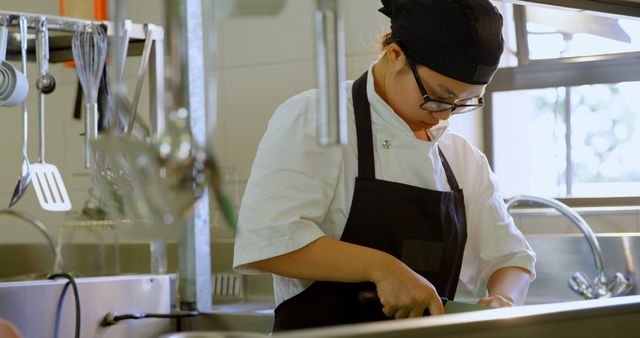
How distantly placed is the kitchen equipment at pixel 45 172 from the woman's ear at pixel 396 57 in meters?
0.69

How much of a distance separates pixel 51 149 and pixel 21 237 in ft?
1.26

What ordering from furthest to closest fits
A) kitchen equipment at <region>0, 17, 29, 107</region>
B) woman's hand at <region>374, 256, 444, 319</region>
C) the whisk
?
kitchen equipment at <region>0, 17, 29, 107</region> < the whisk < woman's hand at <region>374, 256, 444, 319</region>

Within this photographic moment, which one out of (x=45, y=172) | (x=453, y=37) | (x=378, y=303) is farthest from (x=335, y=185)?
(x=45, y=172)

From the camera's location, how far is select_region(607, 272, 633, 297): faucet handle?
7.82ft

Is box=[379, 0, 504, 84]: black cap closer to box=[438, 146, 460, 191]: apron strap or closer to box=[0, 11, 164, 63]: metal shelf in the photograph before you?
box=[438, 146, 460, 191]: apron strap

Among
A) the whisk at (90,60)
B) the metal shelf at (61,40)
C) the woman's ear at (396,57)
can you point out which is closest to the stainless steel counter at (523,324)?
the woman's ear at (396,57)

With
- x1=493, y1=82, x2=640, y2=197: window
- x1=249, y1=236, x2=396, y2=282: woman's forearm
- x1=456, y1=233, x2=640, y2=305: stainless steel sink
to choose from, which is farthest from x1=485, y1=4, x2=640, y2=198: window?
x1=249, y1=236, x2=396, y2=282: woman's forearm

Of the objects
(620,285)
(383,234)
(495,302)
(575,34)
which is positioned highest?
(575,34)

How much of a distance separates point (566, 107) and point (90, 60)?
1.71 metres

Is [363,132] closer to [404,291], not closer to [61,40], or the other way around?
[404,291]

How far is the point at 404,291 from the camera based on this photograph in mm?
1412

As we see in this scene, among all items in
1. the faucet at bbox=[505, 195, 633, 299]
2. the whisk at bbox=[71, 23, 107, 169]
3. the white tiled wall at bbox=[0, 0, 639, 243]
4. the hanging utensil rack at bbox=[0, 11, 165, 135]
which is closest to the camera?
the whisk at bbox=[71, 23, 107, 169]

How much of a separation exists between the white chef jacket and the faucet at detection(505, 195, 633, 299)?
0.59 metres

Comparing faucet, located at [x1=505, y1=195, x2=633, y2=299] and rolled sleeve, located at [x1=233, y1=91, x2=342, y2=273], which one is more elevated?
rolled sleeve, located at [x1=233, y1=91, x2=342, y2=273]
